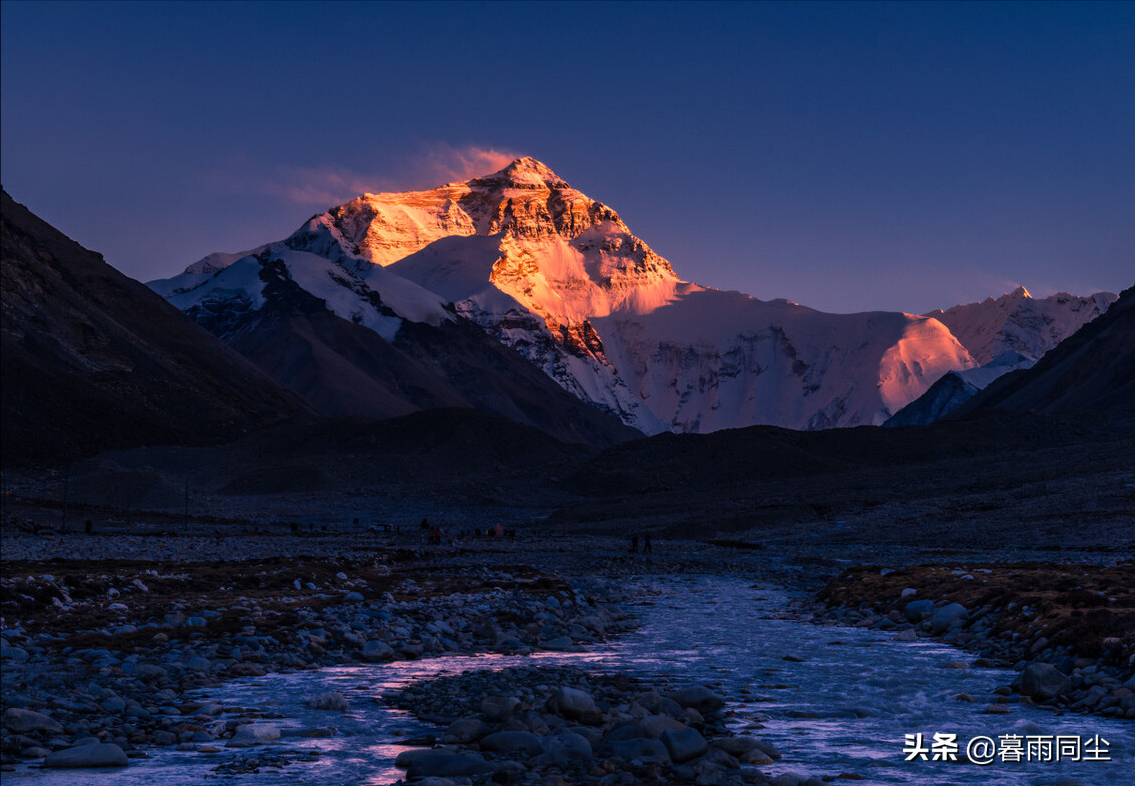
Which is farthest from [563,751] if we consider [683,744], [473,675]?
[473,675]

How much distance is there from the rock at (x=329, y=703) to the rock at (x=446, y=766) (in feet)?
12.8

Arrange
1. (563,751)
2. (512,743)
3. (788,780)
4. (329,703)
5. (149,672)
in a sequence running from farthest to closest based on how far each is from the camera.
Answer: (149,672) < (329,703) < (512,743) < (563,751) < (788,780)

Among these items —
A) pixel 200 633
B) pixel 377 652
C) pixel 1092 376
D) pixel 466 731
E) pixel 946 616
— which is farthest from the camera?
pixel 1092 376

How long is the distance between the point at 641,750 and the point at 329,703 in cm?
519

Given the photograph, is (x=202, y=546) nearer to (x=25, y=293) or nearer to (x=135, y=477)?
(x=135, y=477)

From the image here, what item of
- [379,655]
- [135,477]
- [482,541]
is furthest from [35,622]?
[135,477]

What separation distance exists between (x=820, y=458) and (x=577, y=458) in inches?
1653

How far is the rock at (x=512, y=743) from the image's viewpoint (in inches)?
510

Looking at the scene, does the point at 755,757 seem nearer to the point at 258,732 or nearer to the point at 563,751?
the point at 563,751

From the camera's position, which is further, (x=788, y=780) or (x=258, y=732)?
(x=258, y=732)

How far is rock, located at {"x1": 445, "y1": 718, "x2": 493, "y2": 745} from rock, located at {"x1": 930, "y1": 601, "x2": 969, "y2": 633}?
46.4 feet

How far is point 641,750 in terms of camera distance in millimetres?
12688

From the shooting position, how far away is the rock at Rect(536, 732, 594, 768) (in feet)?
40.7

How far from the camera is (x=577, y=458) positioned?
162125mm
